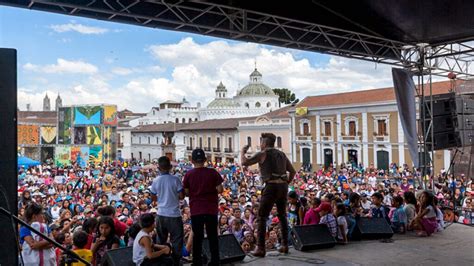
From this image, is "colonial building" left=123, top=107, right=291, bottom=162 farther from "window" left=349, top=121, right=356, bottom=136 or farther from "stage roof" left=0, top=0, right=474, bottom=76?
"stage roof" left=0, top=0, right=474, bottom=76

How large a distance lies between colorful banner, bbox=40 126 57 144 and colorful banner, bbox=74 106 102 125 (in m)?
2.45

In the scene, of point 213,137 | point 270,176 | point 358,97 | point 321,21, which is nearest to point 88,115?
point 213,137

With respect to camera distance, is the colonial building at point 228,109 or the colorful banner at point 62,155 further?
the colonial building at point 228,109

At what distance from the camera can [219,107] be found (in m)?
63.8

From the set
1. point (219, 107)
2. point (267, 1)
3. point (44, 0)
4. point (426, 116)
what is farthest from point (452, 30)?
point (219, 107)

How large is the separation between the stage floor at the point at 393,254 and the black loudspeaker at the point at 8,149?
2599mm

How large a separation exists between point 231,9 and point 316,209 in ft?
10.5

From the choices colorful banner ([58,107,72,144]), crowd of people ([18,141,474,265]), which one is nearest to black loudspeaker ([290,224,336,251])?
crowd of people ([18,141,474,265])

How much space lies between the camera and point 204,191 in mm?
3893

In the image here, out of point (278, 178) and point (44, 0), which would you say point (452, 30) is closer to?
point (278, 178)

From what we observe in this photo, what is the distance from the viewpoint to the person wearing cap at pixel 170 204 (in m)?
4.04

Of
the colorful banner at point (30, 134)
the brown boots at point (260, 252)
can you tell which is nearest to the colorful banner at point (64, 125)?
the colorful banner at point (30, 134)

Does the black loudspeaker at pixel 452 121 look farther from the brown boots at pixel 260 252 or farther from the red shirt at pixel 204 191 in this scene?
the red shirt at pixel 204 191

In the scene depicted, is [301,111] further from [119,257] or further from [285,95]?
[285,95]
